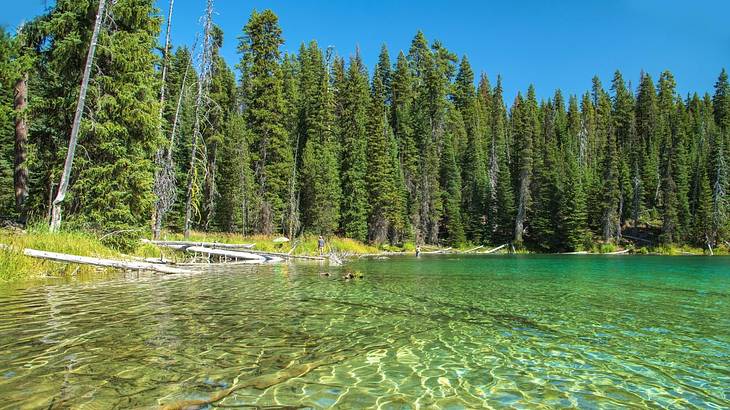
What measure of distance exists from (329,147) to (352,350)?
4670 cm

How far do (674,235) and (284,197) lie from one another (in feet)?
184

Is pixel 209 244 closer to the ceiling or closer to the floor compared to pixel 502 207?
closer to the floor

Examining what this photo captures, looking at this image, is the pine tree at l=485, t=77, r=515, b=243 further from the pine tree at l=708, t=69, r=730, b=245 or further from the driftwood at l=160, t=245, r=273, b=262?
the driftwood at l=160, t=245, r=273, b=262

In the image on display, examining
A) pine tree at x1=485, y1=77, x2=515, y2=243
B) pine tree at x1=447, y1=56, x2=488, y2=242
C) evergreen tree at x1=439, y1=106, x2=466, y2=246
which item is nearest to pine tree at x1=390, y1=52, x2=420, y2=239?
evergreen tree at x1=439, y1=106, x2=466, y2=246

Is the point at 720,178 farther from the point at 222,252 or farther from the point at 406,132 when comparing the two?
the point at 222,252

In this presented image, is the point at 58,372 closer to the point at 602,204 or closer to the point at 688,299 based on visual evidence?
the point at 688,299

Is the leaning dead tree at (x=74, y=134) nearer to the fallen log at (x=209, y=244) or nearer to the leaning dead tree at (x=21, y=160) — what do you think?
the leaning dead tree at (x=21, y=160)

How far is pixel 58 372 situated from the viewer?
5102mm

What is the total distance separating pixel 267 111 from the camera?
45.6m

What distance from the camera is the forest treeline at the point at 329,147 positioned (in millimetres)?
18875

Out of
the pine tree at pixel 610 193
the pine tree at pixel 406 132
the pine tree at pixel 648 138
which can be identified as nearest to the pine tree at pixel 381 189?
the pine tree at pixel 406 132

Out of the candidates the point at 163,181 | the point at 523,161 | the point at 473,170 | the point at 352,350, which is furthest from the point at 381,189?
the point at 352,350

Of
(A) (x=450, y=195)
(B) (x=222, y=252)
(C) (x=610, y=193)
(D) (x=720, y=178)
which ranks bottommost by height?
(B) (x=222, y=252)

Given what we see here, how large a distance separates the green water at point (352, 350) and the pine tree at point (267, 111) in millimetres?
33592
